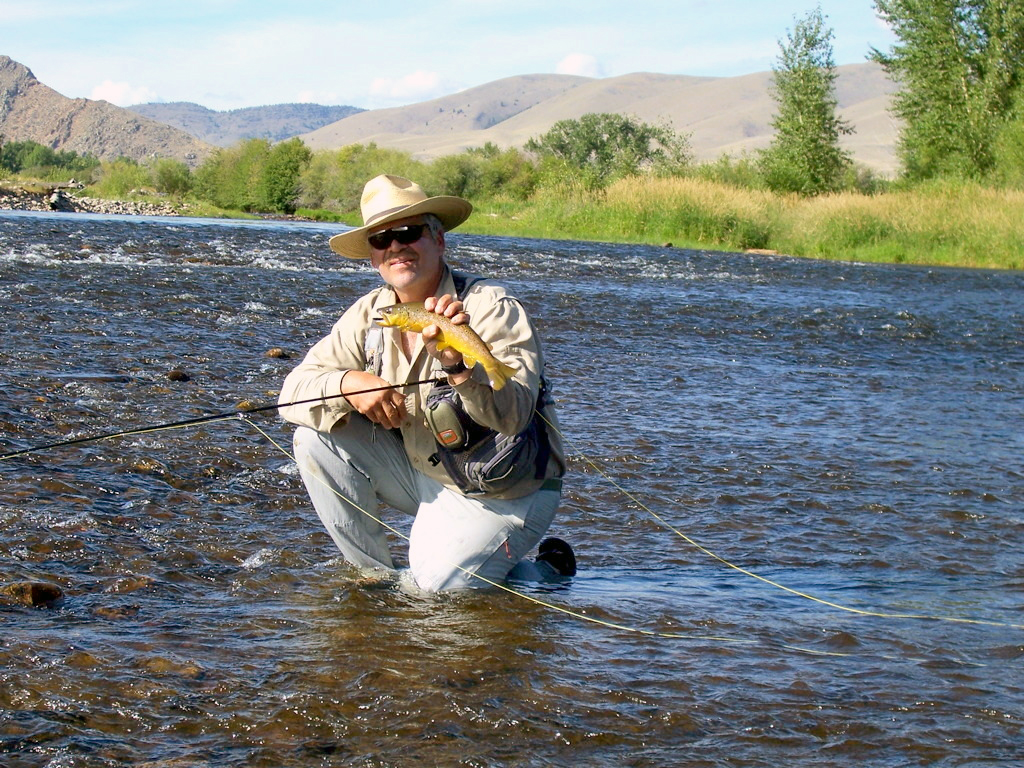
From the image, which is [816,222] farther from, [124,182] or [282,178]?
[124,182]

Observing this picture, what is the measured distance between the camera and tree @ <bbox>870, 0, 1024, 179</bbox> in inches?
1454

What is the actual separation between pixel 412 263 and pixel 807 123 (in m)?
39.3

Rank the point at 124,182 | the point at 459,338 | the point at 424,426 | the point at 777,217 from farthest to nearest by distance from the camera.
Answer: the point at 124,182 → the point at 777,217 → the point at 424,426 → the point at 459,338

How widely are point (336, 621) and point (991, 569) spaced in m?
2.94

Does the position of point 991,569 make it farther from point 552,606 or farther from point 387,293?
point 387,293

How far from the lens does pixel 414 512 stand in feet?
14.6

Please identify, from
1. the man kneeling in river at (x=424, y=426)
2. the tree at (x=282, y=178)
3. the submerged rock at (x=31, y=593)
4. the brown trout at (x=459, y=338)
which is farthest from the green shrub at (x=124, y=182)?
the brown trout at (x=459, y=338)

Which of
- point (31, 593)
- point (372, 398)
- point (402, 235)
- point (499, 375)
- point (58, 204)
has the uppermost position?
point (58, 204)

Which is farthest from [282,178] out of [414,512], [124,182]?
[414,512]

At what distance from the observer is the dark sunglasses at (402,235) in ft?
12.9

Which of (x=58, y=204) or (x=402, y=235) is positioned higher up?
(x=58, y=204)

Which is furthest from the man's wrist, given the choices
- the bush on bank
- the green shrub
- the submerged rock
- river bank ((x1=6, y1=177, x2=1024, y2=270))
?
the green shrub

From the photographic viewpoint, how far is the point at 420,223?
3934mm

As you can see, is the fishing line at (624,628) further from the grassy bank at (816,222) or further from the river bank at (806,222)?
the grassy bank at (816,222)
